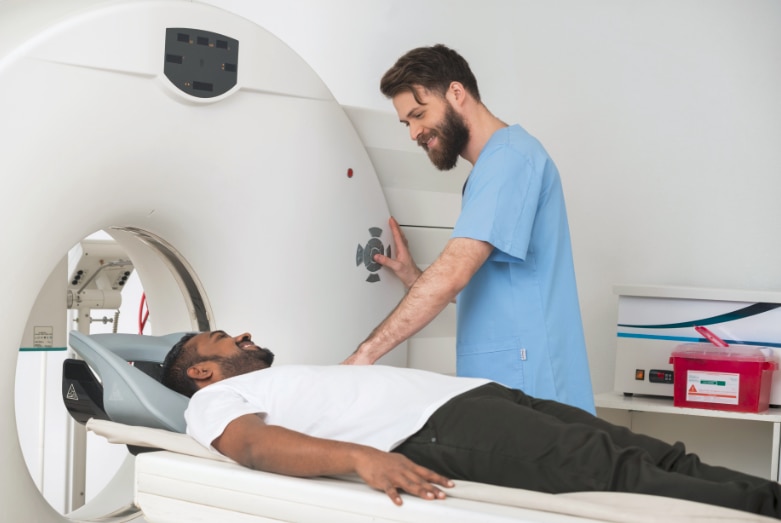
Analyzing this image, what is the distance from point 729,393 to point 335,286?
3.89ft

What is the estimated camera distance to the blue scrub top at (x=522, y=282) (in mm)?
1998

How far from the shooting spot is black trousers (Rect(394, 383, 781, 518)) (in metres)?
1.37

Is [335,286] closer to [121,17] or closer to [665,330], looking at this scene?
[121,17]

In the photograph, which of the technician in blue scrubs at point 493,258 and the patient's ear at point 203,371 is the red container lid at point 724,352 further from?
the patient's ear at point 203,371

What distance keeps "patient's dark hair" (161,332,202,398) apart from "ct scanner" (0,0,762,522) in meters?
0.19

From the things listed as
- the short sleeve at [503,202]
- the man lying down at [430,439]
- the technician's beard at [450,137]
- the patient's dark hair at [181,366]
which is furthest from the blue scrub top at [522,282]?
the patient's dark hair at [181,366]

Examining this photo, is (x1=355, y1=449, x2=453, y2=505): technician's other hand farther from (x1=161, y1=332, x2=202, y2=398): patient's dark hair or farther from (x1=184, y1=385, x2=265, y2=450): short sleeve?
(x1=161, y1=332, x2=202, y2=398): patient's dark hair

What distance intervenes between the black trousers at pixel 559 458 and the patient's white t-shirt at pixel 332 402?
36 millimetres

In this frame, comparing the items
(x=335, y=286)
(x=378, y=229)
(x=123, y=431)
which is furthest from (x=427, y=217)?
(x=123, y=431)

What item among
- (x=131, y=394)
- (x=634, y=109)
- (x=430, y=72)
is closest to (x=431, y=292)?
(x=430, y=72)

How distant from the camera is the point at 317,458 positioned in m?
1.42

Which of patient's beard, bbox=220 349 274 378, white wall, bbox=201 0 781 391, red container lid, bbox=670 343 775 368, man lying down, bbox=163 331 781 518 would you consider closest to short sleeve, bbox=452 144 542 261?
man lying down, bbox=163 331 781 518

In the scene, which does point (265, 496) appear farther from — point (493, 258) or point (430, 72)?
point (430, 72)

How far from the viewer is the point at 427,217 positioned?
102 inches
